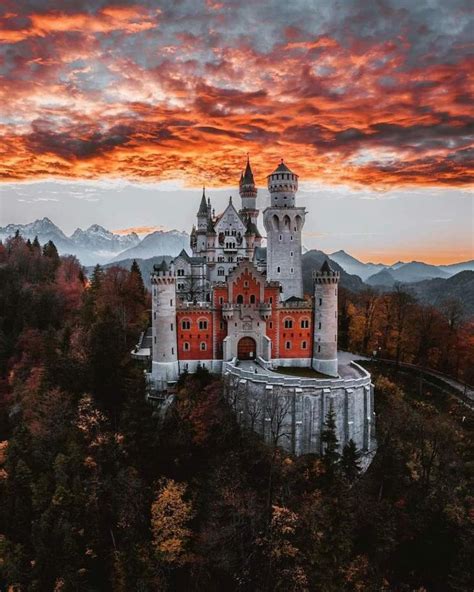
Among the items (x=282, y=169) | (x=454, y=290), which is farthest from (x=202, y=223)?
(x=454, y=290)

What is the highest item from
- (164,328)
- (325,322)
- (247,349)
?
(325,322)

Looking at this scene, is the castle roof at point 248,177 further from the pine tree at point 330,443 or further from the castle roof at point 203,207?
the pine tree at point 330,443

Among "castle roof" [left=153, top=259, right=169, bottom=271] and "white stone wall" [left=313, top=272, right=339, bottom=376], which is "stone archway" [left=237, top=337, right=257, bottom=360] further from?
"castle roof" [left=153, top=259, right=169, bottom=271]

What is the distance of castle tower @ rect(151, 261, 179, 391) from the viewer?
40438mm

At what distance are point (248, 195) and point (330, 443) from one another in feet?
123

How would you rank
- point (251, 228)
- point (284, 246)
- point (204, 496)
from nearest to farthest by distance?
point (204, 496) → point (284, 246) → point (251, 228)

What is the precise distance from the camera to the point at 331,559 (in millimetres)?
29016

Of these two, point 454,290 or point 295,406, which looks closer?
point 295,406

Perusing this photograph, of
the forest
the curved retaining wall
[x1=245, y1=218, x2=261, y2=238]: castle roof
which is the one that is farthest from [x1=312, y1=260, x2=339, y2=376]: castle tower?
[x1=245, y1=218, x2=261, y2=238]: castle roof

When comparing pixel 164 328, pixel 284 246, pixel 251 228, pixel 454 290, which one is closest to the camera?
pixel 164 328

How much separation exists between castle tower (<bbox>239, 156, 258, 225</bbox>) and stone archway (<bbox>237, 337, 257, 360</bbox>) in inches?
936

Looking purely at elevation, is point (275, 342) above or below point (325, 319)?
below

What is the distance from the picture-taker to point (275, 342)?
43.0 meters

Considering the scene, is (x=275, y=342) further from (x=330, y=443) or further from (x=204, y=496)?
(x=204, y=496)
